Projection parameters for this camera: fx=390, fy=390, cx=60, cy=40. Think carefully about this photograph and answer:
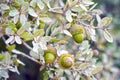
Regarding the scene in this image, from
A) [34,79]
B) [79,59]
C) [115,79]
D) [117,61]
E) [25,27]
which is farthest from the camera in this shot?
[117,61]

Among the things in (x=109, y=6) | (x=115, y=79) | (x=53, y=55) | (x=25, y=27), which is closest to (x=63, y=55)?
(x=53, y=55)

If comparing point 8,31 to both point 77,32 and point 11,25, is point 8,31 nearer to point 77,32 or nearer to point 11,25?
point 11,25

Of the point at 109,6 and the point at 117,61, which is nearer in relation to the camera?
the point at 117,61

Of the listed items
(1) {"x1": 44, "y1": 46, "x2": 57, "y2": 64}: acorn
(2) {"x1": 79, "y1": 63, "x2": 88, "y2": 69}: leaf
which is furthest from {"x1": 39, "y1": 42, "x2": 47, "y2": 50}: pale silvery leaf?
(2) {"x1": 79, "y1": 63, "x2": 88, "y2": 69}: leaf

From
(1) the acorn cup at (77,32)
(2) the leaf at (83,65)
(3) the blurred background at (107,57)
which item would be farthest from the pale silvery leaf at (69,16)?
(3) the blurred background at (107,57)

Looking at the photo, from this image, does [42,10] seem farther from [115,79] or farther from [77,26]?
[115,79]

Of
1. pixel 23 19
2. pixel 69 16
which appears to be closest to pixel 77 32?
pixel 69 16

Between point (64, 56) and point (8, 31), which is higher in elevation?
point (8, 31)
